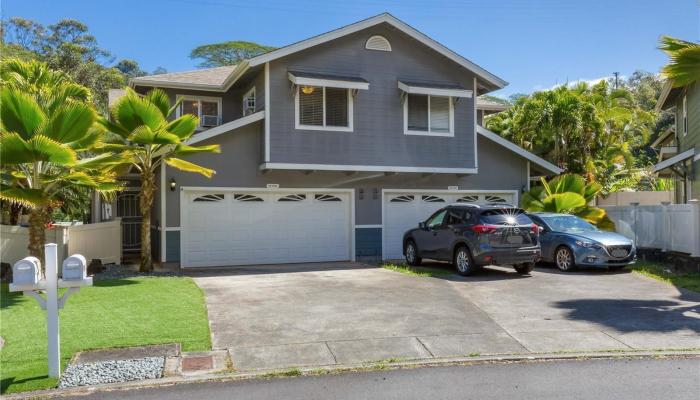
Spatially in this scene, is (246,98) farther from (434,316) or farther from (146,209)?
(434,316)

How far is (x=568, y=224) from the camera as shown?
14.9 m

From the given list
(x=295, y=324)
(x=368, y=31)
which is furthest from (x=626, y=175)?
(x=295, y=324)

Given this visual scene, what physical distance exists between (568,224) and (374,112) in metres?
6.22

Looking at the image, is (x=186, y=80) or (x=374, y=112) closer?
(x=374, y=112)

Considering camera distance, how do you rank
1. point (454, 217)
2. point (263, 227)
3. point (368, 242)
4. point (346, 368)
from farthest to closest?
point (368, 242), point (263, 227), point (454, 217), point (346, 368)

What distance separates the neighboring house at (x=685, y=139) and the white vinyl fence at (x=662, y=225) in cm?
211

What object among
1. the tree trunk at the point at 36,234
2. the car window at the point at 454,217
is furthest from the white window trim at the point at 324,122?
the tree trunk at the point at 36,234

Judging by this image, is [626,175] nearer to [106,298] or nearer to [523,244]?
[523,244]

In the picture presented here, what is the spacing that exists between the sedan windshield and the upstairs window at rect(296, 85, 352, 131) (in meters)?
6.15

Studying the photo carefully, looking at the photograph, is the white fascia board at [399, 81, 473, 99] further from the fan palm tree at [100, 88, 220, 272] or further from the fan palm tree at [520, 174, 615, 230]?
the fan palm tree at [100, 88, 220, 272]

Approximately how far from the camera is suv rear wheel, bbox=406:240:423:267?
49.3ft

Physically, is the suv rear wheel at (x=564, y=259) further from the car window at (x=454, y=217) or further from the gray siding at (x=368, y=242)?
the gray siding at (x=368, y=242)

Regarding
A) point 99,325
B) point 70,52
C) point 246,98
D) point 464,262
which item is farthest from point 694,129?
point 70,52

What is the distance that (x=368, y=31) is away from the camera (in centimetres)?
1623
